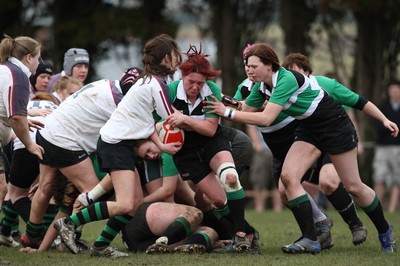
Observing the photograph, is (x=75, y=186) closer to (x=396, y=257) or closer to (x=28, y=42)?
(x=28, y=42)

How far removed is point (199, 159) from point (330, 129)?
118cm

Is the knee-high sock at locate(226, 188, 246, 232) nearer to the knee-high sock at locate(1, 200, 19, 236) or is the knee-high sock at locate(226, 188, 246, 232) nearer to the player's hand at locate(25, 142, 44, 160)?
the player's hand at locate(25, 142, 44, 160)

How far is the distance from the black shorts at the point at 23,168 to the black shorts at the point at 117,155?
137 centimetres

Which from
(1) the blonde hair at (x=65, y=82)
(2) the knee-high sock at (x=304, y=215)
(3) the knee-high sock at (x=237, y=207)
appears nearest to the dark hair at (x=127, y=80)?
(1) the blonde hair at (x=65, y=82)

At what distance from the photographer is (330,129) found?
791cm

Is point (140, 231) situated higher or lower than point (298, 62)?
lower

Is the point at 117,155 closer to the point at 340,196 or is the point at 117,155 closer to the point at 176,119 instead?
the point at 176,119

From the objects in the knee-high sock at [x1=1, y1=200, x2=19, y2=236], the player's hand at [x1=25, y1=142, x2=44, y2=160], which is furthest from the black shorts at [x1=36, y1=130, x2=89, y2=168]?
the knee-high sock at [x1=1, y1=200, x2=19, y2=236]

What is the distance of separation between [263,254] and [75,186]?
1.84 meters

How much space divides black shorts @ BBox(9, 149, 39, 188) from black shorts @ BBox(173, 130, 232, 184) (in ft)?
5.68

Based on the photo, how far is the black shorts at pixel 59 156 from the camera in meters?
8.09

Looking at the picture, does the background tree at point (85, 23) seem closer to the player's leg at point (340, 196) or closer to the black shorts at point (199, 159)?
the player's leg at point (340, 196)

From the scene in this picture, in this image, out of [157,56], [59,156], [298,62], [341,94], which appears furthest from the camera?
[298,62]

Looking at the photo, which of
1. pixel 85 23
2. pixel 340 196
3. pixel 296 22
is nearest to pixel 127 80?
pixel 340 196
